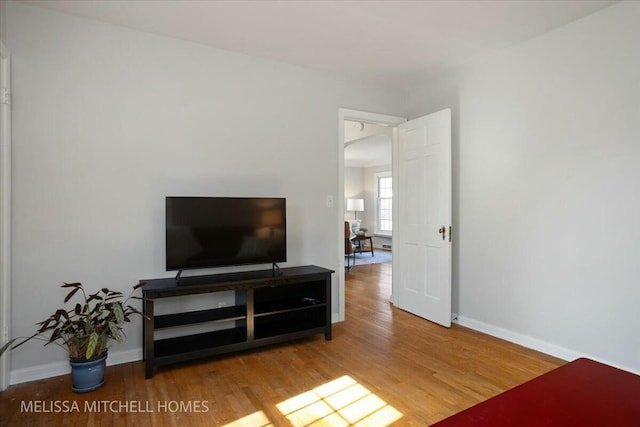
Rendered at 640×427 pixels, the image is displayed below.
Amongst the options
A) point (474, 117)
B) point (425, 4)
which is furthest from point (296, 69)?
point (474, 117)

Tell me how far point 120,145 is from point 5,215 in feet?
2.87

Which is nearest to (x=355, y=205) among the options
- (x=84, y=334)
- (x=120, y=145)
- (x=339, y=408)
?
(x=120, y=145)

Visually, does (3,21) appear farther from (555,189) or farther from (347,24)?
(555,189)

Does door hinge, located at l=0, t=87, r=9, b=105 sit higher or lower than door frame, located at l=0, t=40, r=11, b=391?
higher

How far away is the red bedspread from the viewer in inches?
43.6

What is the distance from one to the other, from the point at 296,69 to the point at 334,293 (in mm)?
2373

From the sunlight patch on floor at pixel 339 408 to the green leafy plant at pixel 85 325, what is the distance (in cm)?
129

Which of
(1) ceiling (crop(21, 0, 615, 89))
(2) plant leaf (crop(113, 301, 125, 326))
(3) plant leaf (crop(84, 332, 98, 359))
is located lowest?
(3) plant leaf (crop(84, 332, 98, 359))

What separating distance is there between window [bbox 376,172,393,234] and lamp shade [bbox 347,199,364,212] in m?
0.53

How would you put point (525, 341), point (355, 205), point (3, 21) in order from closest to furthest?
point (3, 21) → point (525, 341) → point (355, 205)

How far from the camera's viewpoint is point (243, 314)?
2.89m

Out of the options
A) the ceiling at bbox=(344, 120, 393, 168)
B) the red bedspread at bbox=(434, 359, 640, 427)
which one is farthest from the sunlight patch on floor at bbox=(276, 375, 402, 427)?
the ceiling at bbox=(344, 120, 393, 168)

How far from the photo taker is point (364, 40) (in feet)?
9.89

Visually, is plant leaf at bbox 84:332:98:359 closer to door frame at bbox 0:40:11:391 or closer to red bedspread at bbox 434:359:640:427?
door frame at bbox 0:40:11:391
